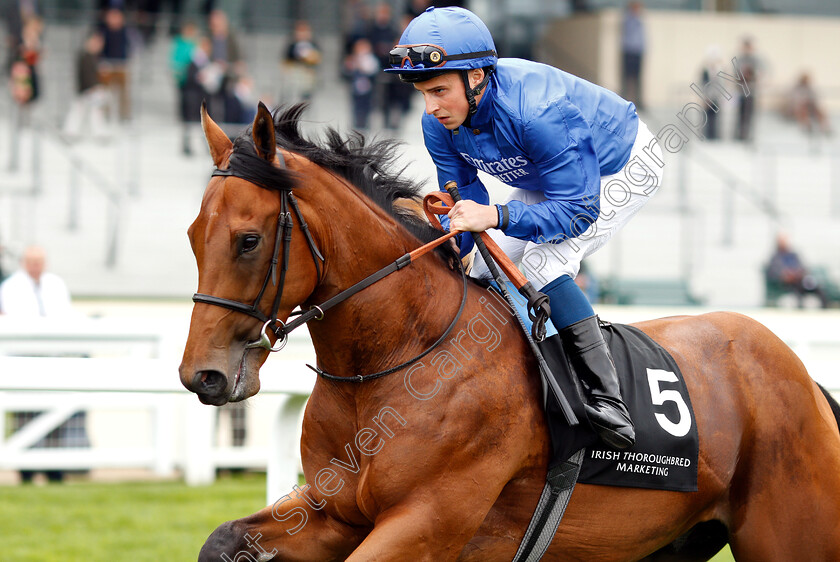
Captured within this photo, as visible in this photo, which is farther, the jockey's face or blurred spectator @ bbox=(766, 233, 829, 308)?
blurred spectator @ bbox=(766, 233, 829, 308)

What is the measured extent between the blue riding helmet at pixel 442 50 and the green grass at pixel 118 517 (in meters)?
2.80

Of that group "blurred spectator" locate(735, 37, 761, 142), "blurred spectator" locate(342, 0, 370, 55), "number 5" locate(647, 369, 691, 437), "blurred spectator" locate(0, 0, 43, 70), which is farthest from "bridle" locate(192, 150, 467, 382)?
"blurred spectator" locate(735, 37, 761, 142)

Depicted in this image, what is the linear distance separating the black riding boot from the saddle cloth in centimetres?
4

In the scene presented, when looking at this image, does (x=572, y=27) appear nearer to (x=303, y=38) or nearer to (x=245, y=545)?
(x=303, y=38)

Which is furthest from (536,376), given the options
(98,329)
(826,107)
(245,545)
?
(826,107)

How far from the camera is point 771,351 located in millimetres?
3637

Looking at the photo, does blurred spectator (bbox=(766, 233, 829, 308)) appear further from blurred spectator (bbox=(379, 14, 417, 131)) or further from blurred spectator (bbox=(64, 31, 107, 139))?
blurred spectator (bbox=(64, 31, 107, 139))

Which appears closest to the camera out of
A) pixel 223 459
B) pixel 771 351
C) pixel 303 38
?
pixel 771 351

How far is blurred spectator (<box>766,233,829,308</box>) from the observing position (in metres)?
11.3

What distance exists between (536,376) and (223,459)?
4.22m

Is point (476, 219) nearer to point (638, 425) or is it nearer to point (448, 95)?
point (448, 95)

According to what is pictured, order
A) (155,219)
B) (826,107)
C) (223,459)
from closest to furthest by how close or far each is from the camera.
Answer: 1. (223,459)
2. (155,219)
3. (826,107)

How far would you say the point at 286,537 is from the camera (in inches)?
128

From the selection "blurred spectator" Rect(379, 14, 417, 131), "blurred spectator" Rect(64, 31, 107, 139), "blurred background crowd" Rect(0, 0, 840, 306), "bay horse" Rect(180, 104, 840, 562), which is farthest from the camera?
"blurred spectator" Rect(379, 14, 417, 131)
